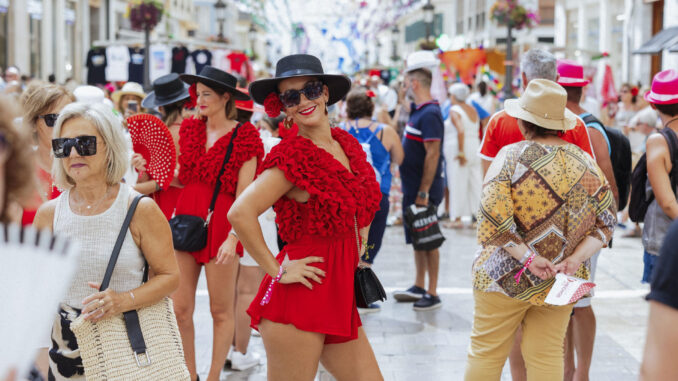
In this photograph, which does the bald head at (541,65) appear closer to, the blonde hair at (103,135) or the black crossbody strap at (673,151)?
the black crossbody strap at (673,151)

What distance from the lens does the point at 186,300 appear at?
186 inches

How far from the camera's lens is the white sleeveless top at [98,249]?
9.97ft

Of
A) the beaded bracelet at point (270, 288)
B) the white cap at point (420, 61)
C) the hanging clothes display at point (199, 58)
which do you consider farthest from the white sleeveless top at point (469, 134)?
the beaded bracelet at point (270, 288)

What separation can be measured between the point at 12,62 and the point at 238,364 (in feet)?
80.1

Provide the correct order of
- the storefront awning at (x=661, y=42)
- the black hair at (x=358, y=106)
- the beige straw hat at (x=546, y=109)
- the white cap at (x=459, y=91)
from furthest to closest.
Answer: the storefront awning at (x=661, y=42) → the white cap at (x=459, y=91) → the black hair at (x=358, y=106) → the beige straw hat at (x=546, y=109)

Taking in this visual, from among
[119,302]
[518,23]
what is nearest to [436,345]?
[119,302]

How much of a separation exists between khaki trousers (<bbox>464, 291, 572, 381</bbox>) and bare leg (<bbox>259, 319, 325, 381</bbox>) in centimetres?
93

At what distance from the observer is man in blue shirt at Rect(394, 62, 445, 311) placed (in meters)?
6.99

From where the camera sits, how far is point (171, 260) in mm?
3209

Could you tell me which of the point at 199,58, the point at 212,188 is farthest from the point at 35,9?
the point at 212,188

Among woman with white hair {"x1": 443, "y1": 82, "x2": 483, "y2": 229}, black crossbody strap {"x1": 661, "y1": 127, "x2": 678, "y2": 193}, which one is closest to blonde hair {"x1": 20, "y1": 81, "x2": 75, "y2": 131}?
black crossbody strap {"x1": 661, "y1": 127, "x2": 678, "y2": 193}

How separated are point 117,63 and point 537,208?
15.6 m

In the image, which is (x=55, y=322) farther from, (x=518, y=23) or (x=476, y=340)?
(x=518, y=23)

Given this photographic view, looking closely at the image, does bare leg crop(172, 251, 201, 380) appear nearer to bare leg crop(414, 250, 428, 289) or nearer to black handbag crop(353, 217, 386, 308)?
black handbag crop(353, 217, 386, 308)
